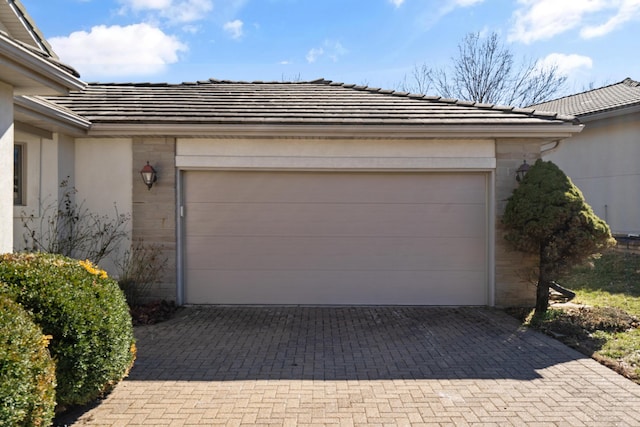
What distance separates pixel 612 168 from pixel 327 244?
961cm

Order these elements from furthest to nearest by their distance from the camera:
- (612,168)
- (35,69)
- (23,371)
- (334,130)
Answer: (612,168) < (334,130) < (35,69) < (23,371)

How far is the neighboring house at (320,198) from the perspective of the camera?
7.84m

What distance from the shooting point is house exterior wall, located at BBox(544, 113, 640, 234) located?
12242 millimetres

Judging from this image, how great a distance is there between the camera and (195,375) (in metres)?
4.82

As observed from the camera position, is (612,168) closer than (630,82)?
Yes

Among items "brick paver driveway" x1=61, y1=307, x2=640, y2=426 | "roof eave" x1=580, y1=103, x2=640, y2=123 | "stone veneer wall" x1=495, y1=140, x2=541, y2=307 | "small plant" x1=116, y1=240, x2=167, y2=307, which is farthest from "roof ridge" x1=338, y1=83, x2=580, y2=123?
"small plant" x1=116, y1=240, x2=167, y2=307

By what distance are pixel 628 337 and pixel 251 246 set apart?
18.9ft

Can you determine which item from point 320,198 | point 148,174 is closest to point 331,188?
point 320,198

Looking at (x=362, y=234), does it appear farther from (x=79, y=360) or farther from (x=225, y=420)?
(x=79, y=360)

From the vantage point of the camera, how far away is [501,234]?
7.86m

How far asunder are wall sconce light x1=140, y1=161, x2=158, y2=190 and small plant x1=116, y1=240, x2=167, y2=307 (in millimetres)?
1041

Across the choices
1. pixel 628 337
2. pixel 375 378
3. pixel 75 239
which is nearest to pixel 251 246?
pixel 75 239

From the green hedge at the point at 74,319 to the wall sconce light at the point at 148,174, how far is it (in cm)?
361

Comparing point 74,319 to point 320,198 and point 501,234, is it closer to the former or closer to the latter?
point 320,198
